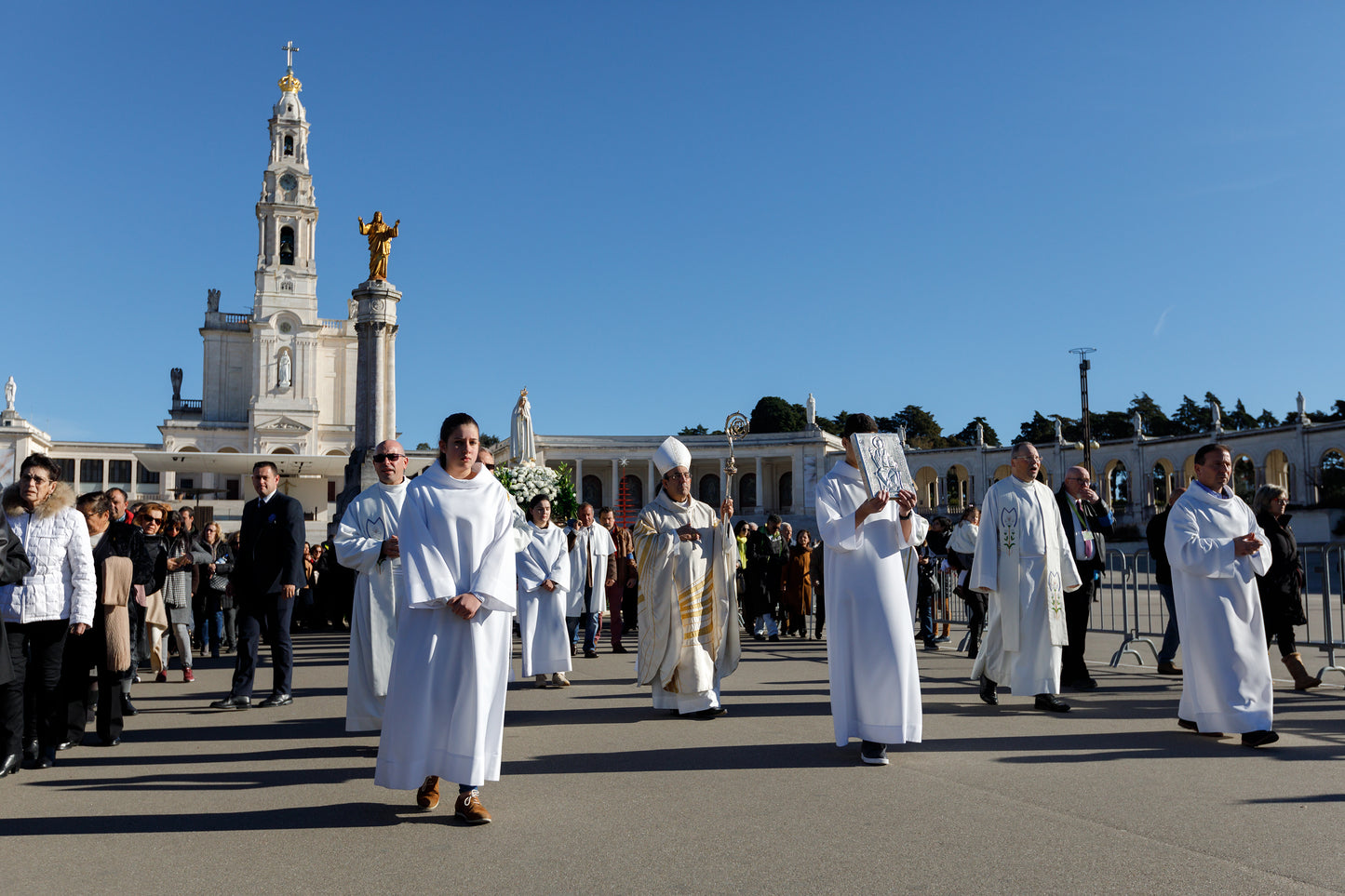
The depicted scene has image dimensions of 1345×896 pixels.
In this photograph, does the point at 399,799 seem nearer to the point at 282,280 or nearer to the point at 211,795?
the point at 211,795

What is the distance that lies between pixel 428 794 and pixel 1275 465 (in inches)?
2283

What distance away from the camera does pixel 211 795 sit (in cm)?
533

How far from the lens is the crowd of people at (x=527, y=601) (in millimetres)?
4883

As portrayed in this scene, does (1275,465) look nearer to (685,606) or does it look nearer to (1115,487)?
(1115,487)

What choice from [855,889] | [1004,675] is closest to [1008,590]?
[1004,675]

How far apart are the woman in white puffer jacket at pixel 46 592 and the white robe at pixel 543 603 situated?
456 centimetres

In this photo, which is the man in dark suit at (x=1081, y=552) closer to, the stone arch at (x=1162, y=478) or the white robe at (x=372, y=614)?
the white robe at (x=372, y=614)

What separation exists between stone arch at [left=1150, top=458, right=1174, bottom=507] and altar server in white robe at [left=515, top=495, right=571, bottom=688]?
172 ft

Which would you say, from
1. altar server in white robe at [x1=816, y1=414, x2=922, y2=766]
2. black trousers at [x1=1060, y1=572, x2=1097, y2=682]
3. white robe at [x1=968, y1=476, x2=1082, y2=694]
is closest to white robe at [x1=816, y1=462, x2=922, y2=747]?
altar server in white robe at [x1=816, y1=414, x2=922, y2=766]

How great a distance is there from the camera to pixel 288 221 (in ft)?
231

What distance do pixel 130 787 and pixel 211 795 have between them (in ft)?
2.03

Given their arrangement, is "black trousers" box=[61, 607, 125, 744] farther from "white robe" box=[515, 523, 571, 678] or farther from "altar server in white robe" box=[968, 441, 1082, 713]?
"altar server in white robe" box=[968, 441, 1082, 713]

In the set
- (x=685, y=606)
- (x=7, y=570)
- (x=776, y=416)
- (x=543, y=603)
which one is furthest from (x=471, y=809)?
(x=776, y=416)

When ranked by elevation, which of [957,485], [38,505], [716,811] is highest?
[957,485]
